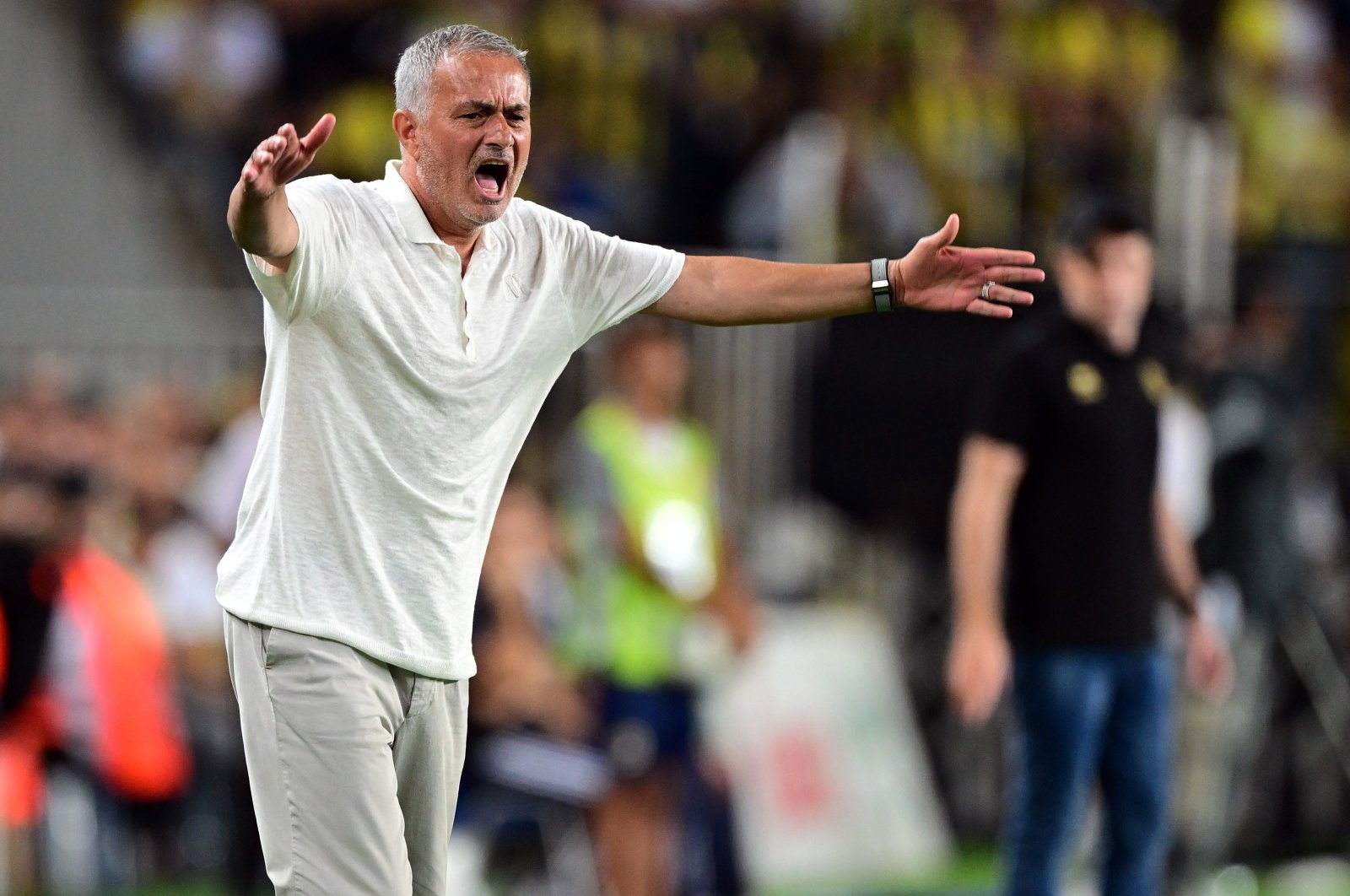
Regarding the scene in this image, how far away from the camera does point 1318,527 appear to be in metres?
10.0

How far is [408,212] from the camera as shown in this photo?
439 centimetres

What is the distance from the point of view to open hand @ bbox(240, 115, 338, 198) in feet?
12.4

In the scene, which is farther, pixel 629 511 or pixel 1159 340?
pixel 629 511

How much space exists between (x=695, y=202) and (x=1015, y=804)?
6252mm

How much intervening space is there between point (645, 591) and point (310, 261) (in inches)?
Answer: 172

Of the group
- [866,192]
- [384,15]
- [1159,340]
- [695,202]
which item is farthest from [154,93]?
[1159,340]

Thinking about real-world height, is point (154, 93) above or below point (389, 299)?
above

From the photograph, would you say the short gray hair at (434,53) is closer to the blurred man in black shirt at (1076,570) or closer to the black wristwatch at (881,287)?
the black wristwatch at (881,287)

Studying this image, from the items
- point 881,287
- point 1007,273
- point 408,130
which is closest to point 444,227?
point 408,130

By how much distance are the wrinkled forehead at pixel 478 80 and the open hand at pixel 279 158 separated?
0.52m

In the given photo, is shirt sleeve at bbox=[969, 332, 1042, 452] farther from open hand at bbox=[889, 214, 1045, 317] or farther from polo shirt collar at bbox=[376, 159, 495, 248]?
polo shirt collar at bbox=[376, 159, 495, 248]

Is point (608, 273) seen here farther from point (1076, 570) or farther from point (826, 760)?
point (826, 760)

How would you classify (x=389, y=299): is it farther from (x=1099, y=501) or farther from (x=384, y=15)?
(x=384, y=15)

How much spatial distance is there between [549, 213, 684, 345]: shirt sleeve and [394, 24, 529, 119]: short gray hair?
1.46 ft
